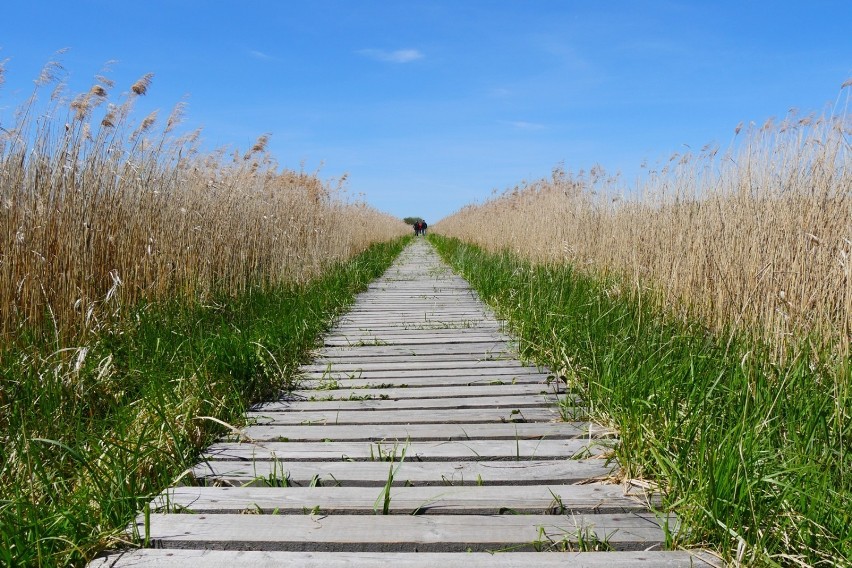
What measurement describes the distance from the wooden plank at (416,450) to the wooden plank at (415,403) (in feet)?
1.64

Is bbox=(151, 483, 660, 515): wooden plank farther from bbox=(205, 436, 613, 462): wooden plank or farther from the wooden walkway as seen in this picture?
bbox=(205, 436, 613, 462): wooden plank

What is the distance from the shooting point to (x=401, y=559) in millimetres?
1740

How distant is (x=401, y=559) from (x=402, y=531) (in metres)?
0.13

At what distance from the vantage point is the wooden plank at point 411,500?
203 cm

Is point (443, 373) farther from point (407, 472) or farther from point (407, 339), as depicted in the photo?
point (407, 472)

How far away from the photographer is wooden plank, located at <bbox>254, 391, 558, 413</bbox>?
3186mm

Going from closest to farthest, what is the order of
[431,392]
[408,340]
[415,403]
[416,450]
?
1. [416,450]
2. [415,403]
3. [431,392]
4. [408,340]

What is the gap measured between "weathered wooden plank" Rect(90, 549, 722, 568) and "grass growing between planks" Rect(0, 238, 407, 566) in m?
0.20

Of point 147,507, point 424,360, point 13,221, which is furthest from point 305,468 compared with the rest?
point 13,221

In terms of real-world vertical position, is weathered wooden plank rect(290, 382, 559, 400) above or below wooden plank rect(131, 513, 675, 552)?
above

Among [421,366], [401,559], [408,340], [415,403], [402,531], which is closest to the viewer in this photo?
[401,559]

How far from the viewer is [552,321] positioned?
14.2 feet

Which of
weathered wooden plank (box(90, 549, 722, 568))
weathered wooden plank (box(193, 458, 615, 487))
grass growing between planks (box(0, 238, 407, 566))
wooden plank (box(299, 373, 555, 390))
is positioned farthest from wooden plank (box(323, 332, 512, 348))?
weathered wooden plank (box(90, 549, 722, 568))

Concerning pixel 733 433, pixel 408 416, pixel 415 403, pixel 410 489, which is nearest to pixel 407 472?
pixel 410 489
